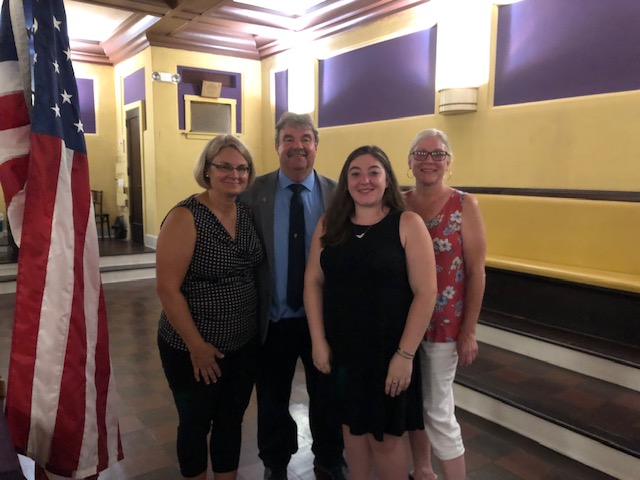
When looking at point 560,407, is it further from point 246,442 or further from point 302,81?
point 302,81

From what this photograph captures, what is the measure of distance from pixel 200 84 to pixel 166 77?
51 centimetres

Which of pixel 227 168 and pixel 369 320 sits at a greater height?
pixel 227 168

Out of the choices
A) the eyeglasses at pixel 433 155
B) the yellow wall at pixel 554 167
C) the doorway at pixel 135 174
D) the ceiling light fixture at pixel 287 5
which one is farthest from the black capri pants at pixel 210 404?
the doorway at pixel 135 174

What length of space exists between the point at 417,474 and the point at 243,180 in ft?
4.76

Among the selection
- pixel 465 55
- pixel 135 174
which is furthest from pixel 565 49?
pixel 135 174

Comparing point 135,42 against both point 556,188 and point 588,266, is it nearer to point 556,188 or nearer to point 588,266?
point 556,188

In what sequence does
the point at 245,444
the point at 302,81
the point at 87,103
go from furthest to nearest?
the point at 87,103 < the point at 302,81 < the point at 245,444

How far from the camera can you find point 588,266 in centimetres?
372

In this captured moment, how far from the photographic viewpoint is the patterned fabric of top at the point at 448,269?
1.86 metres

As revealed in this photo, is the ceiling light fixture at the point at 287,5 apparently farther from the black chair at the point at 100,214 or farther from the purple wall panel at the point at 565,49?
the black chair at the point at 100,214

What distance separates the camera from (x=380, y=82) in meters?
5.64

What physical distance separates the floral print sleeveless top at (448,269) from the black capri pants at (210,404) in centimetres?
72

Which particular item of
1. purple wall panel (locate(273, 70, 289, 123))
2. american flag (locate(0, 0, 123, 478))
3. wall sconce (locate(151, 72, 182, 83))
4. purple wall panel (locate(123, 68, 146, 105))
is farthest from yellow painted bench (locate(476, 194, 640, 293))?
purple wall panel (locate(123, 68, 146, 105))

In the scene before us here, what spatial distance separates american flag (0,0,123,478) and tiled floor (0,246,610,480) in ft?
3.09
